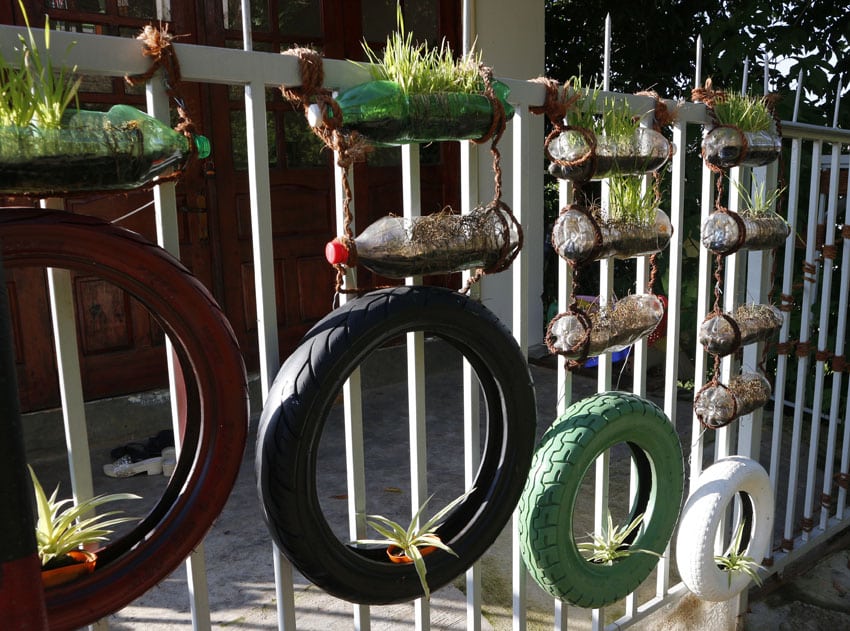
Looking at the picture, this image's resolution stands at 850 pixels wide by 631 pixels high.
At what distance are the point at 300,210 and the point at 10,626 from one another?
11.5 feet

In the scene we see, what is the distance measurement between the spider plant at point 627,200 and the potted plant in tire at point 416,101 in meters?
0.40

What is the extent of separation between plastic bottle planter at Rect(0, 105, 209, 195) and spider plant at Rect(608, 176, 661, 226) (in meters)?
0.88

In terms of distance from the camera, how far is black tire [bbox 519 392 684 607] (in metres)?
1.40

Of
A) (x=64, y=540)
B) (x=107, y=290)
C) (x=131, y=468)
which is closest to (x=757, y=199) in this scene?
(x=64, y=540)

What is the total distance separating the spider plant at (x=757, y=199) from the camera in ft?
6.02

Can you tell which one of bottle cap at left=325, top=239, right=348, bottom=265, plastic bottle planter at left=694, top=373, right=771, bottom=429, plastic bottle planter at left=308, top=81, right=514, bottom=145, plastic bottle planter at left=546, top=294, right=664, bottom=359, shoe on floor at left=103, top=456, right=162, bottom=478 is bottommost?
shoe on floor at left=103, top=456, right=162, bottom=478

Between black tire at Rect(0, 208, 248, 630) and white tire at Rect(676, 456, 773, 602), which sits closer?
black tire at Rect(0, 208, 248, 630)

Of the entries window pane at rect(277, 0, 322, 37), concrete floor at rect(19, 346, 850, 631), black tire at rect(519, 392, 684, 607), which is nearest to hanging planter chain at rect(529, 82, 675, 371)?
black tire at rect(519, 392, 684, 607)

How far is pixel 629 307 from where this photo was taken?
5.05 feet

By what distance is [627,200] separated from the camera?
1.49 meters

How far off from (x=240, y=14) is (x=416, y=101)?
2818mm

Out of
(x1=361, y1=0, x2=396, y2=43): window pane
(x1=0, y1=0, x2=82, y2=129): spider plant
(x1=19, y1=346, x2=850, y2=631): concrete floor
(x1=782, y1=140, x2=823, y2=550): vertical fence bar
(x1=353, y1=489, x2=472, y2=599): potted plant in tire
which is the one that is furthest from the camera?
(x1=361, y1=0, x2=396, y2=43): window pane

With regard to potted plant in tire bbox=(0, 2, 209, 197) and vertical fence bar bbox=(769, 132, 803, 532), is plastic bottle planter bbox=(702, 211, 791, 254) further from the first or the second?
potted plant in tire bbox=(0, 2, 209, 197)

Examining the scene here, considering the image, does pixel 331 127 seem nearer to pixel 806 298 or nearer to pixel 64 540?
pixel 64 540
